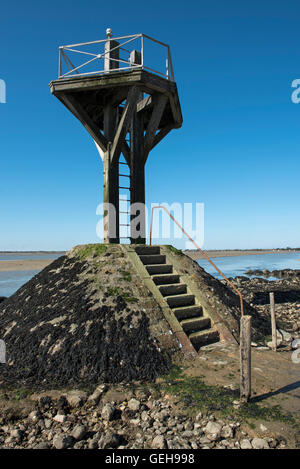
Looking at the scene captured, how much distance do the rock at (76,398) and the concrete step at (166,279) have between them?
4.19 metres

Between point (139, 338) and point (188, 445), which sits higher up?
point (139, 338)

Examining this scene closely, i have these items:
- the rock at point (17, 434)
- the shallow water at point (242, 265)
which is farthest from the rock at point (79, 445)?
the shallow water at point (242, 265)

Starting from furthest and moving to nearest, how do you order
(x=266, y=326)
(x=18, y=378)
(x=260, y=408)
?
(x=266, y=326) → (x=18, y=378) → (x=260, y=408)

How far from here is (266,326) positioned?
10148 millimetres

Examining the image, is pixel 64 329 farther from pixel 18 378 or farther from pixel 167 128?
pixel 167 128

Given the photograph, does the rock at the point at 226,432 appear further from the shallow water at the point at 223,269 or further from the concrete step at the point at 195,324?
the shallow water at the point at 223,269

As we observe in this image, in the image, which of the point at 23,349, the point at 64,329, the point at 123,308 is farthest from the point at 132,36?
the point at 23,349

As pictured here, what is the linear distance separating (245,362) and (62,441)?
335 cm

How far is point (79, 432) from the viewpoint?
469 centimetres

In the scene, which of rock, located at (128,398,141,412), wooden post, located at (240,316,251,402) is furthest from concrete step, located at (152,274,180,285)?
rock, located at (128,398,141,412)

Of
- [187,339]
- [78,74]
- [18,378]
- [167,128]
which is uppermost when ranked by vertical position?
[78,74]
